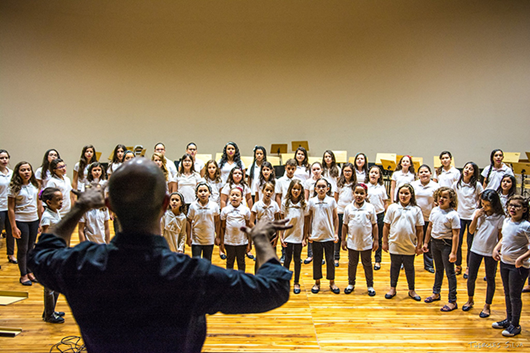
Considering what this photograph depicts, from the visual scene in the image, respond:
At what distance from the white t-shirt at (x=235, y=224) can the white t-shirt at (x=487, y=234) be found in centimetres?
248

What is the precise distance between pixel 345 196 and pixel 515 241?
7.46ft

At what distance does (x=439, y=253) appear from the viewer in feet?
14.4

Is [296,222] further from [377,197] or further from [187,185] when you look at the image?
[187,185]

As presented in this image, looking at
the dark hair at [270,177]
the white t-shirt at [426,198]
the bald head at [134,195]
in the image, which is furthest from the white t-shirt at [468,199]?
the bald head at [134,195]

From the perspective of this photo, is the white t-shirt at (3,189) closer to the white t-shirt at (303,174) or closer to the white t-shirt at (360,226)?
the white t-shirt at (303,174)

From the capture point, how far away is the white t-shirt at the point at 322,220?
15.1 feet

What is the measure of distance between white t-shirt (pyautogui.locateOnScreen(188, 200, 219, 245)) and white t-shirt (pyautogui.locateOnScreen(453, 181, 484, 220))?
3.34 meters

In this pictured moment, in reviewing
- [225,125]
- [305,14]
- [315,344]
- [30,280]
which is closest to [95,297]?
[315,344]

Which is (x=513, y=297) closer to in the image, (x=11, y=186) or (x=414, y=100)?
(x=11, y=186)

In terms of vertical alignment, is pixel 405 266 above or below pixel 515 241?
below

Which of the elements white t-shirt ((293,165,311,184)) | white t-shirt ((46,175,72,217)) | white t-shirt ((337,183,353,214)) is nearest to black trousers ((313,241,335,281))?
white t-shirt ((337,183,353,214))

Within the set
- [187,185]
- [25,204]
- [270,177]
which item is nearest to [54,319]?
[25,204]

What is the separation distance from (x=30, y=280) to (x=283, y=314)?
3048 mm

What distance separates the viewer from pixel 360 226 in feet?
15.1
